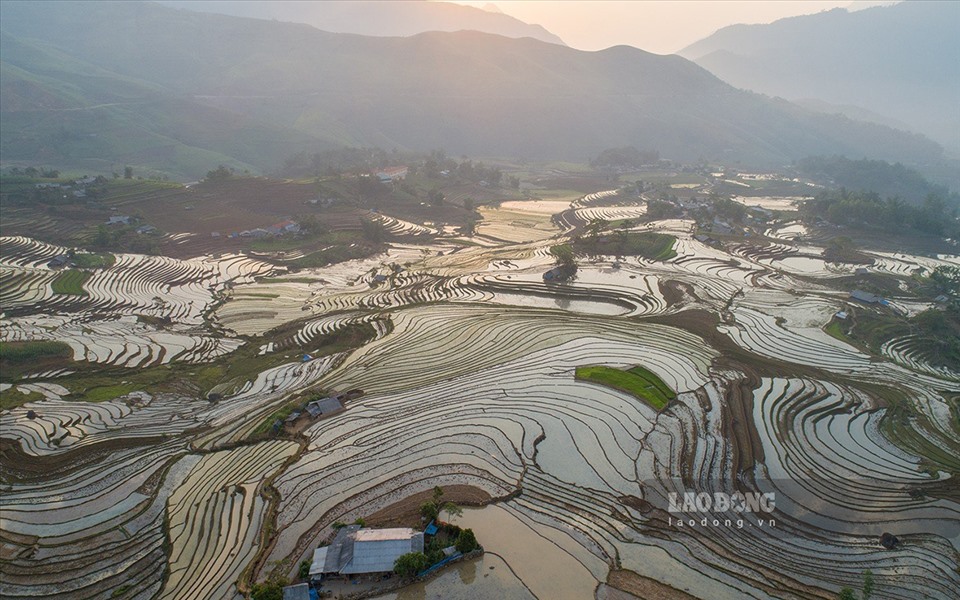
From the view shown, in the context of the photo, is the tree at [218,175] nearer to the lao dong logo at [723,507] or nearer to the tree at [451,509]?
the tree at [451,509]

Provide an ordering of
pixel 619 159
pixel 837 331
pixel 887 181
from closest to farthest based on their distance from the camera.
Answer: pixel 837 331 → pixel 887 181 → pixel 619 159

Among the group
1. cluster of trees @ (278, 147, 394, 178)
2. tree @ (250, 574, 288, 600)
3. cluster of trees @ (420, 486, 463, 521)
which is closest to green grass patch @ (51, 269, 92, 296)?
tree @ (250, 574, 288, 600)

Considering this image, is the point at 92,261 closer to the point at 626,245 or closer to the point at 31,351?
the point at 31,351

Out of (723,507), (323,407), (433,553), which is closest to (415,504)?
(433,553)

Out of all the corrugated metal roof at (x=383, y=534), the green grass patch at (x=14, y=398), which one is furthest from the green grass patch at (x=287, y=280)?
the corrugated metal roof at (x=383, y=534)

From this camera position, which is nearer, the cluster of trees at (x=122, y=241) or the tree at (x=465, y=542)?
the tree at (x=465, y=542)

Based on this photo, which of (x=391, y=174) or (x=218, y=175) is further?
(x=391, y=174)

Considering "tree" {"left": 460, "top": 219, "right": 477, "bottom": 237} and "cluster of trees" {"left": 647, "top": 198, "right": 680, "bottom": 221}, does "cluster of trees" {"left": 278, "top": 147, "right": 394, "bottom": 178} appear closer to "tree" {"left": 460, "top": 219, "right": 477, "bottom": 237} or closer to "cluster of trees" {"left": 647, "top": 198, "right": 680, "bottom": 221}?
"tree" {"left": 460, "top": 219, "right": 477, "bottom": 237}
